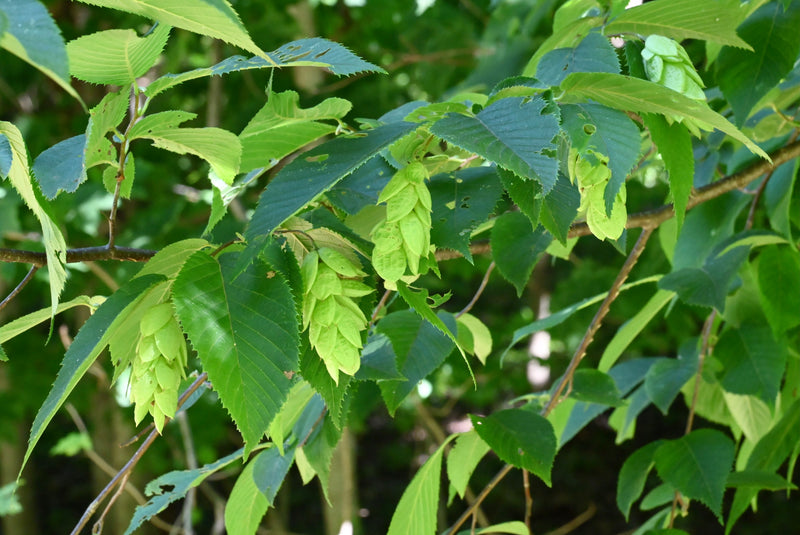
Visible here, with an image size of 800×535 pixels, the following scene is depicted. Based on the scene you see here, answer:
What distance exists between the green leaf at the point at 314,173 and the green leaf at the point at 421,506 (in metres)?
0.58

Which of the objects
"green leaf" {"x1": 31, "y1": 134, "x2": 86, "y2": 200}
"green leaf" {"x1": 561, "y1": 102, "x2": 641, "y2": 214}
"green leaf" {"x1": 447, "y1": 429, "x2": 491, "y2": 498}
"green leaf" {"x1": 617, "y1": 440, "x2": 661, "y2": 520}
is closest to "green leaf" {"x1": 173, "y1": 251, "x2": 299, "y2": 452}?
"green leaf" {"x1": 31, "y1": 134, "x2": 86, "y2": 200}

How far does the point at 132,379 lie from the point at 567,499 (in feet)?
20.0

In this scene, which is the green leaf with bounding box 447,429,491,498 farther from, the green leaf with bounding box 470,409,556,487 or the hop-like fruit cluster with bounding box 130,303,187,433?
the hop-like fruit cluster with bounding box 130,303,187,433

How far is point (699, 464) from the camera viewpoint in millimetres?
1143

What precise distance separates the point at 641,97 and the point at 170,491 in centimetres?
77

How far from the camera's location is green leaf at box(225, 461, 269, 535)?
1.04 m

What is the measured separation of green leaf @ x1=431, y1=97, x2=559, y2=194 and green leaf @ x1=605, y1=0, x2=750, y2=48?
0.77 ft

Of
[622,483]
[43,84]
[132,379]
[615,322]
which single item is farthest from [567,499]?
[132,379]

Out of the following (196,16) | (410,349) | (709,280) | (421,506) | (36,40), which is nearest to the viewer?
(36,40)

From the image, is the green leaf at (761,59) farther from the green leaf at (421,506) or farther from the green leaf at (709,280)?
the green leaf at (421,506)

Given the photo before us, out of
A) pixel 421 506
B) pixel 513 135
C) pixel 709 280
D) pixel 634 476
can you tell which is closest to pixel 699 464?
pixel 634 476

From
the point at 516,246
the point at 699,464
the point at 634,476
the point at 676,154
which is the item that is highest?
the point at 676,154

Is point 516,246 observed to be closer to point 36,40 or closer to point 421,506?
point 421,506

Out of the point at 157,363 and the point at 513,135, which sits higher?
the point at 513,135
